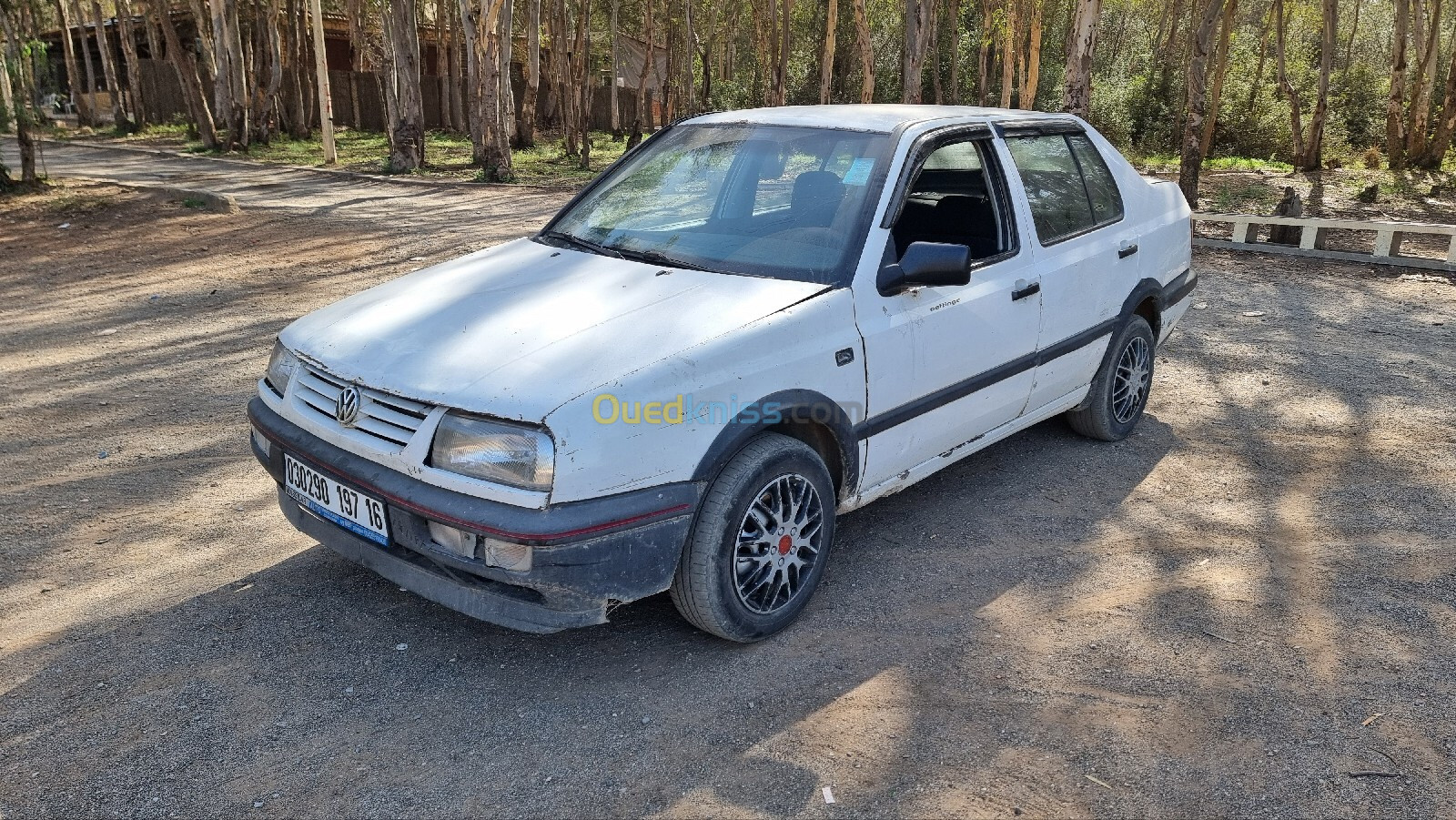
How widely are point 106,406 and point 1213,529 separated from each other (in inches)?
238

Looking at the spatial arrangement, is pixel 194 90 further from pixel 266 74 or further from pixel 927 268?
pixel 927 268

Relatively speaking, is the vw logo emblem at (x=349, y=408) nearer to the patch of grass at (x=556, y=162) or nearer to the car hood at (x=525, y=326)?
the car hood at (x=525, y=326)

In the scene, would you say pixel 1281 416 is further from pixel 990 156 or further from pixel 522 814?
pixel 522 814

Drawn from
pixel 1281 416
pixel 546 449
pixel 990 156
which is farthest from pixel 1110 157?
pixel 546 449

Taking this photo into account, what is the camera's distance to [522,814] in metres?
2.73

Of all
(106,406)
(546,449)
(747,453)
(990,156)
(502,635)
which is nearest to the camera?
(546,449)

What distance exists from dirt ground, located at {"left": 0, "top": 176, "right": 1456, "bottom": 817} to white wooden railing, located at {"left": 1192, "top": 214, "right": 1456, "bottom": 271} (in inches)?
217

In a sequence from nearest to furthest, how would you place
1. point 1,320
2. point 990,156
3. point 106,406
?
point 990,156 < point 106,406 < point 1,320

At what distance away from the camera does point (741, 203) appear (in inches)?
163

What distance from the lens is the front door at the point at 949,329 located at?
3760mm

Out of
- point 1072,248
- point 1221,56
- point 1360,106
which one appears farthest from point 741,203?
point 1360,106

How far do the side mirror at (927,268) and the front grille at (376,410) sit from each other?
65.8 inches

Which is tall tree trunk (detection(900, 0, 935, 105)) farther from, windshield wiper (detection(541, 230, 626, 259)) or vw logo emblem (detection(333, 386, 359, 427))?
vw logo emblem (detection(333, 386, 359, 427))

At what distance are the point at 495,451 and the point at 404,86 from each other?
18.7 metres
